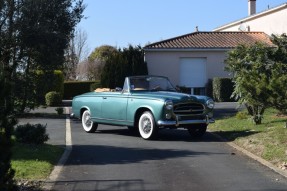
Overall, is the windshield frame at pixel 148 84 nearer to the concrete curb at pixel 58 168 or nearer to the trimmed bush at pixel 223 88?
the concrete curb at pixel 58 168

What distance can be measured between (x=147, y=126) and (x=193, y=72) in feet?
60.9

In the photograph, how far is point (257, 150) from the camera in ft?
35.6

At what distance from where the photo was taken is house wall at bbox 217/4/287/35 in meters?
31.8

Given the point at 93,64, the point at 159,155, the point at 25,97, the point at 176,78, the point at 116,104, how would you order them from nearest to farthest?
1. the point at 159,155
2. the point at 116,104
3. the point at 25,97
4. the point at 176,78
5. the point at 93,64

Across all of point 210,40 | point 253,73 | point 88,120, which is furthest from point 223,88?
point 253,73

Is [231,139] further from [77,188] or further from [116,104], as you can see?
[77,188]

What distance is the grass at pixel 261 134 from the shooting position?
10.2 metres

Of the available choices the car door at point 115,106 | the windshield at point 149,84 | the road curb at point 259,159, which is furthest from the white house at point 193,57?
the road curb at point 259,159

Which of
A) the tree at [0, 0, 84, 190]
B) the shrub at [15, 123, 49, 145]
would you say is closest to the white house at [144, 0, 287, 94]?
the tree at [0, 0, 84, 190]

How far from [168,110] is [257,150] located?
110 inches

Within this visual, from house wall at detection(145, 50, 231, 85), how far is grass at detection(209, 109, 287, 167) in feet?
46.3

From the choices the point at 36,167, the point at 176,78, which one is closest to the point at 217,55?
the point at 176,78

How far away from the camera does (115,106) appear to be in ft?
47.2

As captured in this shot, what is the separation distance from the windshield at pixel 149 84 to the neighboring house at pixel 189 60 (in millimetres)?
15530
